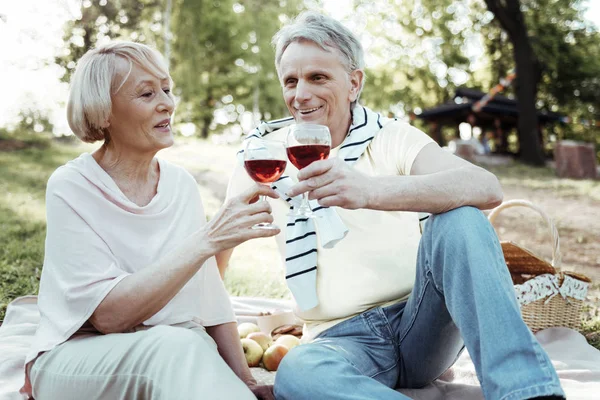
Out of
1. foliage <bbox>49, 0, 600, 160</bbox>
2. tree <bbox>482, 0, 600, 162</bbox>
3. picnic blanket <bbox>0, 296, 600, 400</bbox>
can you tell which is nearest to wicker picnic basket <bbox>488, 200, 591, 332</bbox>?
picnic blanket <bbox>0, 296, 600, 400</bbox>

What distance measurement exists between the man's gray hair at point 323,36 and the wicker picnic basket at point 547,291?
1881mm

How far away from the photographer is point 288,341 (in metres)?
3.63

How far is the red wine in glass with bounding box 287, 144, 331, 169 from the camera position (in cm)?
229

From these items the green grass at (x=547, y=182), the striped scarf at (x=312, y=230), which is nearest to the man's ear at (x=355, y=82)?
the striped scarf at (x=312, y=230)

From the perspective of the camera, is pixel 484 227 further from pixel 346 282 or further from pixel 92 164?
pixel 92 164

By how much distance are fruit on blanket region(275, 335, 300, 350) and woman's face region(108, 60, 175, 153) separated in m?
1.53

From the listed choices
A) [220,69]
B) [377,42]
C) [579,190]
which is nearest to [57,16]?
[220,69]

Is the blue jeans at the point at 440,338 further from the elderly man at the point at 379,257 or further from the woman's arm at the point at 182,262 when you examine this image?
the woman's arm at the point at 182,262

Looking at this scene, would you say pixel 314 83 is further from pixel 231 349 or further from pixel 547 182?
pixel 547 182

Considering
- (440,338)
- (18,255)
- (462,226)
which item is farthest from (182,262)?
(18,255)

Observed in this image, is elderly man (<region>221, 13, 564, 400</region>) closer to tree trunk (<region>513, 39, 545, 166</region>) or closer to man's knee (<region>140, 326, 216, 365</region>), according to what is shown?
man's knee (<region>140, 326, 216, 365</region>)

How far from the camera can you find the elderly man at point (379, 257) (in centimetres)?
211

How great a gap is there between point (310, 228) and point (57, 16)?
20.0 m

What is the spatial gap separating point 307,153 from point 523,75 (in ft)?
67.9
